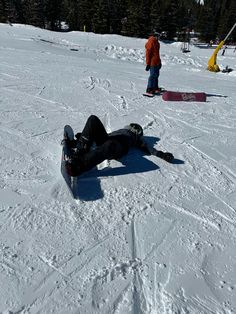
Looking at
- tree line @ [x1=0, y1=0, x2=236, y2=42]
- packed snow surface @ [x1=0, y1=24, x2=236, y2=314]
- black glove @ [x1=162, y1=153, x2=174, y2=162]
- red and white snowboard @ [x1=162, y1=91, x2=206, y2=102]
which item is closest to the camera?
packed snow surface @ [x1=0, y1=24, x2=236, y2=314]

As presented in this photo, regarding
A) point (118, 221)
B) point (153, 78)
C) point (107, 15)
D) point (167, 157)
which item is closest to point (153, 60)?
point (153, 78)

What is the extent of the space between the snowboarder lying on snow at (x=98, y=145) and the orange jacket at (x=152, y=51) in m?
4.92

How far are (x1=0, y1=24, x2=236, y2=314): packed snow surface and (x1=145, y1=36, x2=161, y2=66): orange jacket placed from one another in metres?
2.65

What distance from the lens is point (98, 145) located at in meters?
4.80

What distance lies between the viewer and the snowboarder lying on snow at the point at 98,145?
13.5 ft

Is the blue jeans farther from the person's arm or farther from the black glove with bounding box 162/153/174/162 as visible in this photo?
the black glove with bounding box 162/153/174/162

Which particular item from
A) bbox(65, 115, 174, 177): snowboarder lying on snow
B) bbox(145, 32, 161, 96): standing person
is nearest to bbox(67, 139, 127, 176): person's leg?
bbox(65, 115, 174, 177): snowboarder lying on snow

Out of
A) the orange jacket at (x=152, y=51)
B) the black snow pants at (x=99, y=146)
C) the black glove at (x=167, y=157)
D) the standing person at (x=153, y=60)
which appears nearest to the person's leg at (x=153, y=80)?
the standing person at (x=153, y=60)

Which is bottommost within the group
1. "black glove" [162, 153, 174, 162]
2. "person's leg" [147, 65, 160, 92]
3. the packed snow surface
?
the packed snow surface

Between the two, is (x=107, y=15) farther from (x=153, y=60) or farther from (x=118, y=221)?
(x=118, y=221)

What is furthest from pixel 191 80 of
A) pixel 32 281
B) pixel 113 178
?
pixel 32 281

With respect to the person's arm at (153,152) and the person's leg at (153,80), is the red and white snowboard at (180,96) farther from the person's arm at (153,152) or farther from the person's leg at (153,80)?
the person's arm at (153,152)

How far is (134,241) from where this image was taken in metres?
3.38

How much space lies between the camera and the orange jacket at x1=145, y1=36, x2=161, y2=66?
938 cm
